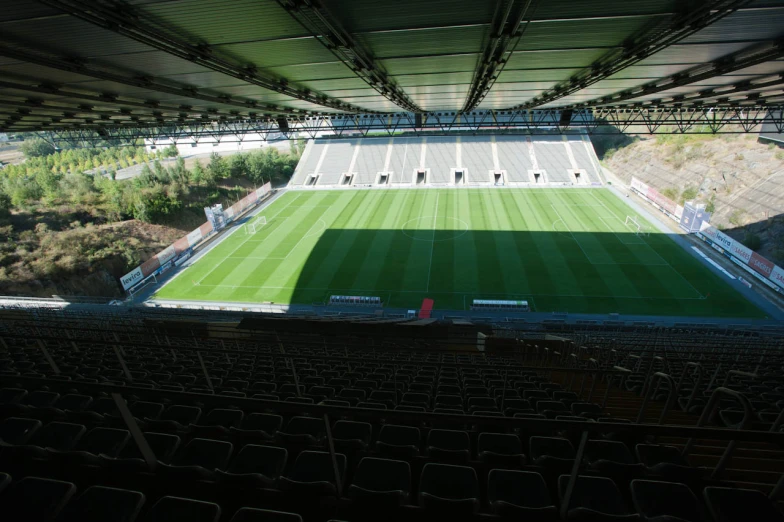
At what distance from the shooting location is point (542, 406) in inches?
206

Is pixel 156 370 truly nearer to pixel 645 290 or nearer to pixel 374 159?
pixel 645 290

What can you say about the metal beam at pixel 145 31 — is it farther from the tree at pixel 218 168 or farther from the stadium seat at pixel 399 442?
the tree at pixel 218 168

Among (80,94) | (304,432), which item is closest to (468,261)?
(80,94)

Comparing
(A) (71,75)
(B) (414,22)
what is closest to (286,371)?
(B) (414,22)

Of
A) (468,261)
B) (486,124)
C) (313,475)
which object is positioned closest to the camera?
(313,475)

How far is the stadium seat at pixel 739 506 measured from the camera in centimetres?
236

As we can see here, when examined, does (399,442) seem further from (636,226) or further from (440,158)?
(440,158)

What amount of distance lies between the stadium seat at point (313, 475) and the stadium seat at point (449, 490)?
0.70 m

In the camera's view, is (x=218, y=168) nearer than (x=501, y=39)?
No

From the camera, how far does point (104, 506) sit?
2.48 m

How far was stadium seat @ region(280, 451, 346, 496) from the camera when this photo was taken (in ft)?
8.96

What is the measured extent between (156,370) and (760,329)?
80.8 ft

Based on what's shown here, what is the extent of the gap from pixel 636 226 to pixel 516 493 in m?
32.5

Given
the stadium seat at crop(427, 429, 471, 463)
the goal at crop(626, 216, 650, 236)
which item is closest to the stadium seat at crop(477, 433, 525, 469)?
the stadium seat at crop(427, 429, 471, 463)
